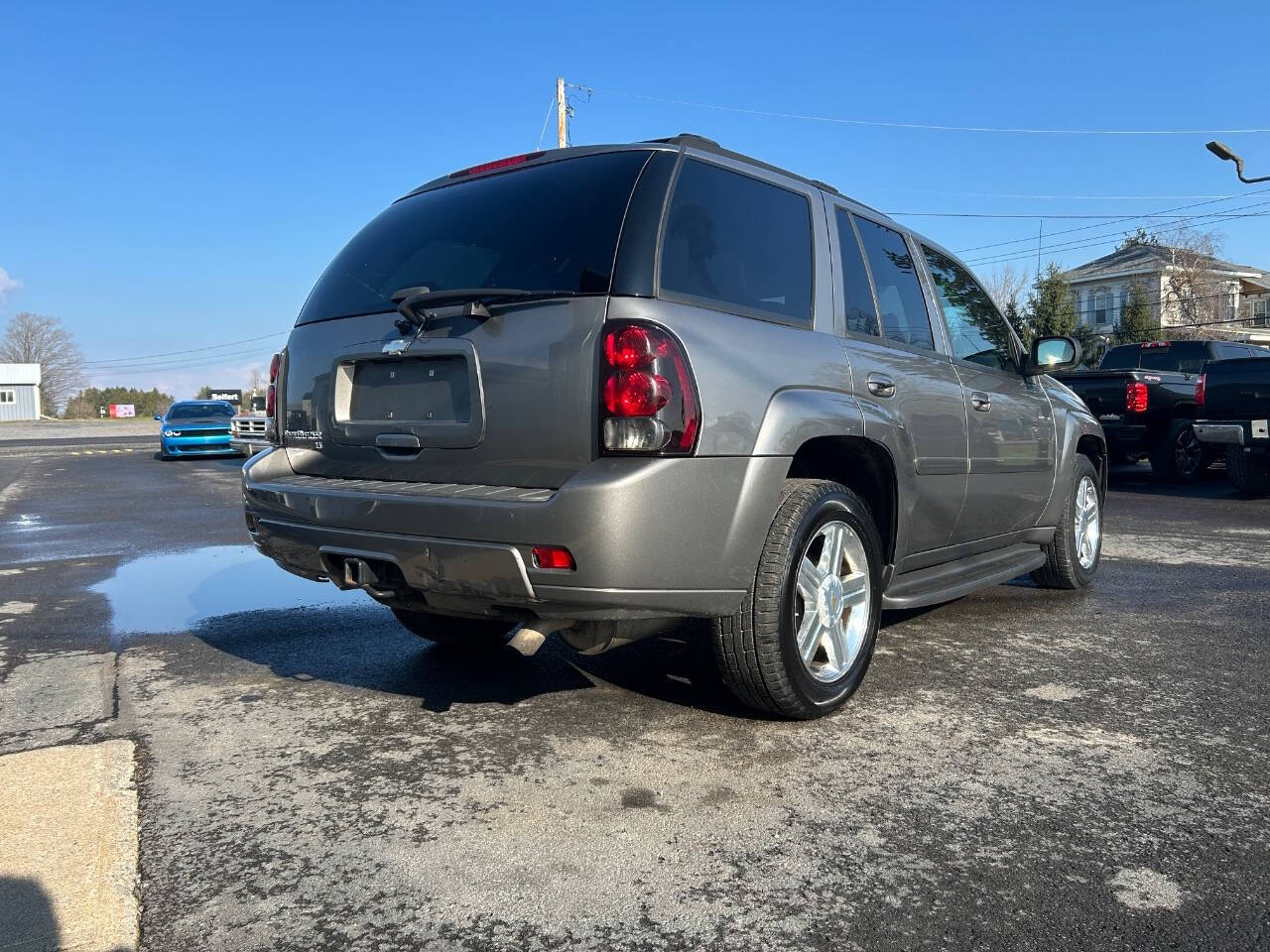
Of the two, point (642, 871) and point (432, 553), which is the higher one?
point (432, 553)

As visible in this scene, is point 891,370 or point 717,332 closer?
point 717,332

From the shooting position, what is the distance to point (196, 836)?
2.67 meters

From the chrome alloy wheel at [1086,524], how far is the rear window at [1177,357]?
31.7ft

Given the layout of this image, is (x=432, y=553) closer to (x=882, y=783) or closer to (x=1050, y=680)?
(x=882, y=783)

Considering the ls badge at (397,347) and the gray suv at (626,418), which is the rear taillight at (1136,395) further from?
the ls badge at (397,347)

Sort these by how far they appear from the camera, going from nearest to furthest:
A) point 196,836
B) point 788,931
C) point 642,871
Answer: point 788,931 → point 642,871 → point 196,836

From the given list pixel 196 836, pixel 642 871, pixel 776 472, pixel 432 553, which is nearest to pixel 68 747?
pixel 196 836

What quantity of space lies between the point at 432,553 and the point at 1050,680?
2.52m

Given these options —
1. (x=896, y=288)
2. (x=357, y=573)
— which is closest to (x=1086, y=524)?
(x=896, y=288)

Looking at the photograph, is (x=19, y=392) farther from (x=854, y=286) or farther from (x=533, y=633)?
(x=533, y=633)

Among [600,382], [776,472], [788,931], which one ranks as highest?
[600,382]

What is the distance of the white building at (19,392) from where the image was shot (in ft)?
288

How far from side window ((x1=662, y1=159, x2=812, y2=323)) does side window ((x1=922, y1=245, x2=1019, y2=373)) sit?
1289mm

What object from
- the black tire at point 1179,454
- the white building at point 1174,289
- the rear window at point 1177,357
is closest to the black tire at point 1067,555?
the black tire at point 1179,454
